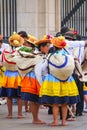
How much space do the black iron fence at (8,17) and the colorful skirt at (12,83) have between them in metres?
4.29

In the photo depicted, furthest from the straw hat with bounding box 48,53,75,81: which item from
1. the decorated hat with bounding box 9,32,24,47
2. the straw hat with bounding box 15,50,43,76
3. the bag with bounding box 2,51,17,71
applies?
the decorated hat with bounding box 9,32,24,47

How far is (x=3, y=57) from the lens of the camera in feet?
41.3

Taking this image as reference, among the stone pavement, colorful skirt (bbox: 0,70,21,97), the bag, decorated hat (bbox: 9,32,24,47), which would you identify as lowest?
the stone pavement

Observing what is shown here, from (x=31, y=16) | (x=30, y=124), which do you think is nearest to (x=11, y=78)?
(x=30, y=124)

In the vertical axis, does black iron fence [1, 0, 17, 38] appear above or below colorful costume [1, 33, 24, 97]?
above

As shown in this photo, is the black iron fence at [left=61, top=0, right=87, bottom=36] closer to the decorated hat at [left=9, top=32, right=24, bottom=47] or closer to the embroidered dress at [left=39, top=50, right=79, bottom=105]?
the decorated hat at [left=9, top=32, right=24, bottom=47]

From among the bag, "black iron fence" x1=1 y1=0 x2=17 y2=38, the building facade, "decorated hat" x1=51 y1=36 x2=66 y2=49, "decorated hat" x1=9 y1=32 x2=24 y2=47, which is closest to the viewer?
"decorated hat" x1=51 y1=36 x2=66 y2=49

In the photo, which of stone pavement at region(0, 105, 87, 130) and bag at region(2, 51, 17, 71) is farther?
bag at region(2, 51, 17, 71)

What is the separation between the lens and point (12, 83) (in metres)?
12.5

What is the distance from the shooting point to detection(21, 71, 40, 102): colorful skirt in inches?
453

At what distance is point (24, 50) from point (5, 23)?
517 centimetres

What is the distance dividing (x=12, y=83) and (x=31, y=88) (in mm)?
1078

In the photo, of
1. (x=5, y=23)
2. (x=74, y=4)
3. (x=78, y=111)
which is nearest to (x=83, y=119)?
(x=78, y=111)

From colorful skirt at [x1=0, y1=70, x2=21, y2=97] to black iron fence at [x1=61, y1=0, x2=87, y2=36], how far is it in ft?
22.6
